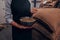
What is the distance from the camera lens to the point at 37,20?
906mm

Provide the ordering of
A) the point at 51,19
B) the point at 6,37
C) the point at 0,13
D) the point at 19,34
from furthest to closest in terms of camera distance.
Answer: the point at 0,13, the point at 6,37, the point at 19,34, the point at 51,19

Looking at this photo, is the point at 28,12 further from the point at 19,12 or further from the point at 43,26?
the point at 43,26

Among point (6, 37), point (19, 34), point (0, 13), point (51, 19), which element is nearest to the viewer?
point (51, 19)

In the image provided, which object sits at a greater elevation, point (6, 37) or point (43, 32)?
point (43, 32)

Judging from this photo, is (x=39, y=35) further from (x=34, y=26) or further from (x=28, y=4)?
(x=28, y=4)

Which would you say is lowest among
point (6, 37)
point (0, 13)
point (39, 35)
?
point (6, 37)

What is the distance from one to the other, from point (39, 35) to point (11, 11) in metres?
0.32

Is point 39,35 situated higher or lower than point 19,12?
lower

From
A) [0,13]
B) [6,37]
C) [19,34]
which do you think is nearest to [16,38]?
[19,34]

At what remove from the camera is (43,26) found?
870mm

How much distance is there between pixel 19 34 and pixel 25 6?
220 millimetres

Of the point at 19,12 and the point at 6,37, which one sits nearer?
the point at 19,12

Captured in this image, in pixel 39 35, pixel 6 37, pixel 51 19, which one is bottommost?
pixel 6 37

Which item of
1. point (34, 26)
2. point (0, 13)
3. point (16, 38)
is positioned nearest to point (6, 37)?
point (0, 13)
